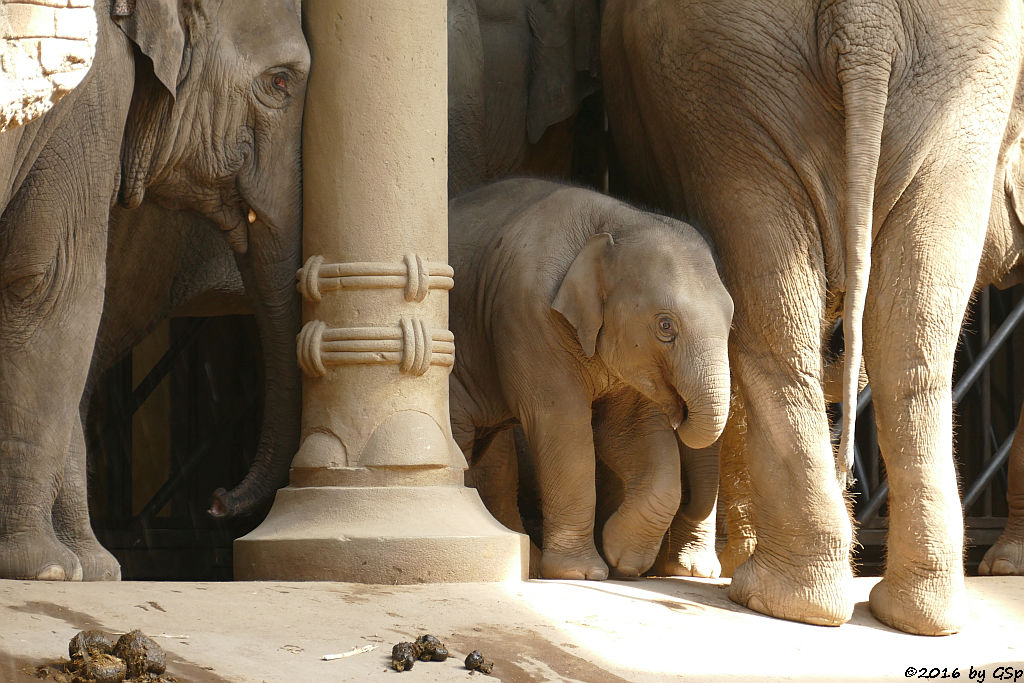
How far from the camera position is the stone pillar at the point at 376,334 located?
4223 mm

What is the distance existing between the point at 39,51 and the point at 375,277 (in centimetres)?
244

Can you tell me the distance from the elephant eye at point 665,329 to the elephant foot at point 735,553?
121 cm

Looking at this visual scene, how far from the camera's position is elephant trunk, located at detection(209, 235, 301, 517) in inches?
188

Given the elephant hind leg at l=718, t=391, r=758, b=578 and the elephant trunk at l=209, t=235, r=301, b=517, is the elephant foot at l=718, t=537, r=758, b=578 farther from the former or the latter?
the elephant trunk at l=209, t=235, r=301, b=517

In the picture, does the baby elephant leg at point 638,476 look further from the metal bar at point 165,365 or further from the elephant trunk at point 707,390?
the metal bar at point 165,365

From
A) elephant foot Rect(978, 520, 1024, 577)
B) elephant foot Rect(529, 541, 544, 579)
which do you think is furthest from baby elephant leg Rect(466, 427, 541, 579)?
elephant foot Rect(978, 520, 1024, 577)

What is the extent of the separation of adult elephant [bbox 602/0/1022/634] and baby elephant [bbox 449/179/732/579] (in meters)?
0.20

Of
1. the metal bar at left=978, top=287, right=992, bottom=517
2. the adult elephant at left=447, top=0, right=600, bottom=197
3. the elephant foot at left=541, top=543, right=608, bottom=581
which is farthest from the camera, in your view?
the metal bar at left=978, top=287, right=992, bottom=517

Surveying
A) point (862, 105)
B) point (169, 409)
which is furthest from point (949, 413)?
point (169, 409)

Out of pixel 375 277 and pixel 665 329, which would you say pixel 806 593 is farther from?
pixel 375 277

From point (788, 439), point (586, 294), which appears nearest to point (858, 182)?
point (788, 439)

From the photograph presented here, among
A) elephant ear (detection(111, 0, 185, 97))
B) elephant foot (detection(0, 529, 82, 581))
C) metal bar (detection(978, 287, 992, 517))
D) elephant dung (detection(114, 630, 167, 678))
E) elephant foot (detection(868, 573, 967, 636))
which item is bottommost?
elephant foot (detection(868, 573, 967, 636))

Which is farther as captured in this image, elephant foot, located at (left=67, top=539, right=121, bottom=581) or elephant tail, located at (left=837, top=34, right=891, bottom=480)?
elephant tail, located at (left=837, top=34, right=891, bottom=480)

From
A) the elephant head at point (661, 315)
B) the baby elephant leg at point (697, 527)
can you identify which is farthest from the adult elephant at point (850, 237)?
the baby elephant leg at point (697, 527)
